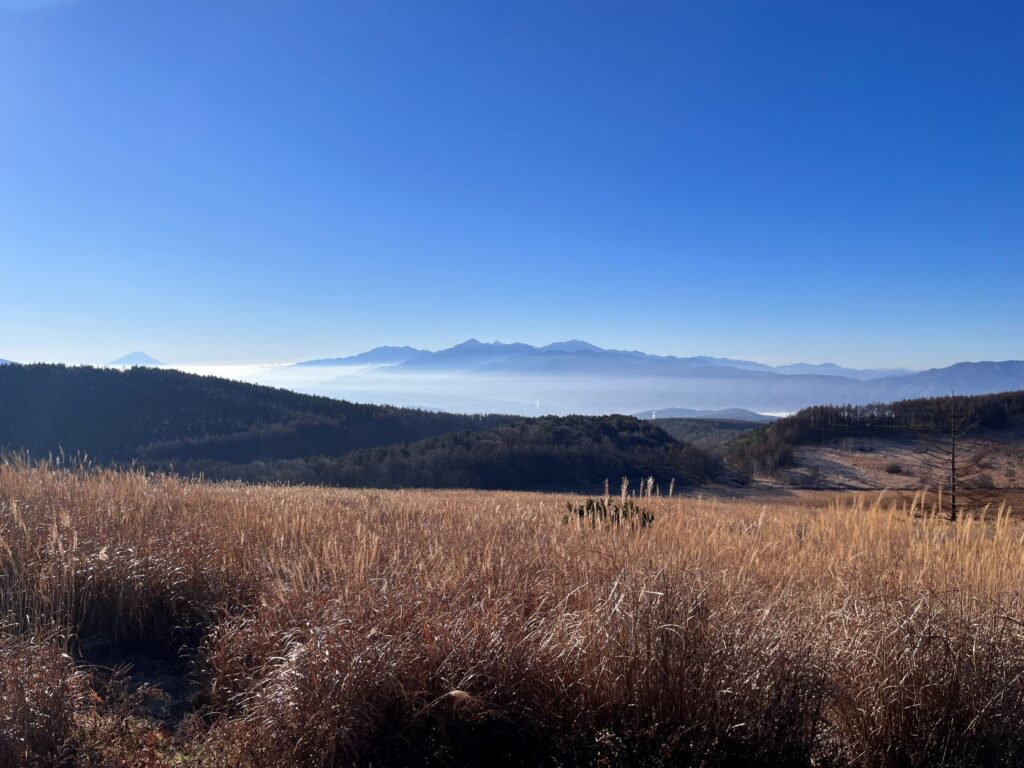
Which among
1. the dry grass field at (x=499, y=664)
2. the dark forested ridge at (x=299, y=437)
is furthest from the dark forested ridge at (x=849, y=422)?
the dry grass field at (x=499, y=664)

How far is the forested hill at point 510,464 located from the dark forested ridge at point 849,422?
14.4 feet

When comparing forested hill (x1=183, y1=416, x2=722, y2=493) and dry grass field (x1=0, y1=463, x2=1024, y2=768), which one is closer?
dry grass field (x1=0, y1=463, x2=1024, y2=768)

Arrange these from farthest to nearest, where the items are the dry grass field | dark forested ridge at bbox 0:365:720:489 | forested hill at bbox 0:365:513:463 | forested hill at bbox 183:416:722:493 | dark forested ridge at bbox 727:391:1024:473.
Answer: forested hill at bbox 0:365:513:463 → dark forested ridge at bbox 0:365:720:489 → dark forested ridge at bbox 727:391:1024:473 → forested hill at bbox 183:416:722:493 → the dry grass field

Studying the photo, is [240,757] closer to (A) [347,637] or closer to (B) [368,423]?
(A) [347,637]

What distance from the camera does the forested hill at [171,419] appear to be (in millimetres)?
57125

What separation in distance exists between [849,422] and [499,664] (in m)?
48.9

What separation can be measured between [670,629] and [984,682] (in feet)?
4.83

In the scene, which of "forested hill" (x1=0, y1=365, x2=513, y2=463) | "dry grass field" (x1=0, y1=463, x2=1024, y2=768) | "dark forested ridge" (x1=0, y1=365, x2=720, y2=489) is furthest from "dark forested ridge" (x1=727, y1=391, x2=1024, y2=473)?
"dry grass field" (x1=0, y1=463, x2=1024, y2=768)

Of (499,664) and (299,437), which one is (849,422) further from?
(299,437)

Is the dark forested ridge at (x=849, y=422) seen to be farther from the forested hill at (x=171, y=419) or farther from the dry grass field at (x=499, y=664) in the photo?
the dry grass field at (x=499, y=664)

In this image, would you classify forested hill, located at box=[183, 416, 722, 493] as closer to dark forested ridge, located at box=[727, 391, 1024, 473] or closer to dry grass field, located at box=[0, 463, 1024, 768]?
dark forested ridge, located at box=[727, 391, 1024, 473]

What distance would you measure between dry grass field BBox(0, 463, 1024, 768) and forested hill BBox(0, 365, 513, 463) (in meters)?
55.0

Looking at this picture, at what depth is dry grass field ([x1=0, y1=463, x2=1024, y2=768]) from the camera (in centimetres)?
277

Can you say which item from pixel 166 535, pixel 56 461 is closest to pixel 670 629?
pixel 166 535
